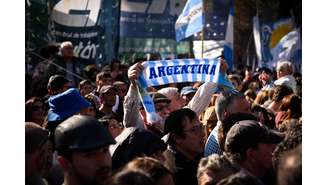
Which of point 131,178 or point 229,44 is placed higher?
point 229,44

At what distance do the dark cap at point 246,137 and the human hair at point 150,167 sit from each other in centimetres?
137

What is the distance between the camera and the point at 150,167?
137 inches

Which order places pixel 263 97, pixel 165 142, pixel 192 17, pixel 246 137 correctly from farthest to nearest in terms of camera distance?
pixel 192 17, pixel 263 97, pixel 165 142, pixel 246 137

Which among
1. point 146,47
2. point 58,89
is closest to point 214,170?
point 58,89

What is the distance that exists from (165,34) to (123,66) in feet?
11.4

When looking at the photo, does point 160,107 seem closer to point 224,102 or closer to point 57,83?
point 224,102

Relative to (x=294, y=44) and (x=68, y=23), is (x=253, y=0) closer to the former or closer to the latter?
(x=294, y=44)

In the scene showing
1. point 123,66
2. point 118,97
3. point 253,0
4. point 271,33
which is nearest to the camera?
point 118,97

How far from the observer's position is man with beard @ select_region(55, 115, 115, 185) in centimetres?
388

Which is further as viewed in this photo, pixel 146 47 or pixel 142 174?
pixel 146 47

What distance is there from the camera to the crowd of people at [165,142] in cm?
361

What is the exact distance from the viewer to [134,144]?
4.77m

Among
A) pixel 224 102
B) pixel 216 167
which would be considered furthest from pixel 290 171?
pixel 224 102

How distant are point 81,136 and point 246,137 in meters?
1.39
